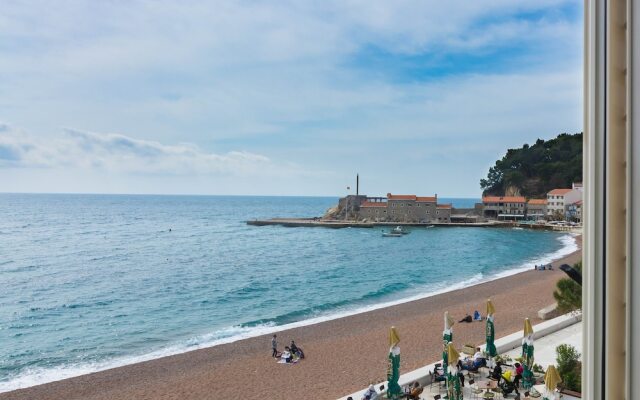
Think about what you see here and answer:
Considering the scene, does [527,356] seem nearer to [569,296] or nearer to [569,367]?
[569,367]

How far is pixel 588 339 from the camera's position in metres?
1.67

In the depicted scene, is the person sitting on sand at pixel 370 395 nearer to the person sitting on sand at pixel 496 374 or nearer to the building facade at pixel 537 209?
the person sitting on sand at pixel 496 374

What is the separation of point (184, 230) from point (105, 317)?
223 ft

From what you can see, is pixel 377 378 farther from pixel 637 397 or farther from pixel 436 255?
pixel 436 255

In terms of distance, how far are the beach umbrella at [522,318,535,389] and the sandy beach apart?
5390 mm

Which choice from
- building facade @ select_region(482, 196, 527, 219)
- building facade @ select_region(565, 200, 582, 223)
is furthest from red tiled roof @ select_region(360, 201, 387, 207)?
building facade @ select_region(565, 200, 582, 223)

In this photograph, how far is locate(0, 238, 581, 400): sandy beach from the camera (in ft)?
51.7

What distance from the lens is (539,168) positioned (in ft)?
338

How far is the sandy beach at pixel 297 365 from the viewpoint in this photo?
51.7 feet

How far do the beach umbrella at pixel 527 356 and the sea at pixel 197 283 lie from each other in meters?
12.3

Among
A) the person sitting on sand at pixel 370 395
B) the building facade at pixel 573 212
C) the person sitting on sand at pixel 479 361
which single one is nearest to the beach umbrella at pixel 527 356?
the person sitting on sand at pixel 479 361

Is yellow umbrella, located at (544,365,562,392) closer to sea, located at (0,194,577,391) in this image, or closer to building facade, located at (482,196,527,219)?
sea, located at (0,194,577,391)

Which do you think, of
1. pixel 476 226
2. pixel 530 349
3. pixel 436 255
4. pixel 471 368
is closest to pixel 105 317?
pixel 471 368

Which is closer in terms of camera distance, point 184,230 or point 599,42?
point 599,42
